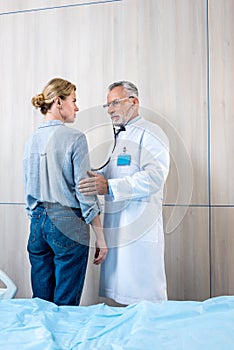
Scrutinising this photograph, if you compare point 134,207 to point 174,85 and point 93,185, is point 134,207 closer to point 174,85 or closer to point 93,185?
point 93,185

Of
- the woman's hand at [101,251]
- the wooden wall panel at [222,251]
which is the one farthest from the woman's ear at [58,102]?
the wooden wall panel at [222,251]

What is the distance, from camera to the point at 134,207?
7.57 feet

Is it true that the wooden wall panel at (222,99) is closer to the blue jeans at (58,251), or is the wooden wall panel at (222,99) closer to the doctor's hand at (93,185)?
the doctor's hand at (93,185)

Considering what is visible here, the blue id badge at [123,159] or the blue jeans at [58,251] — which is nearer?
the blue jeans at [58,251]

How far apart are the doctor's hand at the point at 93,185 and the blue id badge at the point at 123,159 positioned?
0.37 ft

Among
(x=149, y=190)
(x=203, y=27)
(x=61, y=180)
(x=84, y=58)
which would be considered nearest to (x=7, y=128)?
(x=84, y=58)

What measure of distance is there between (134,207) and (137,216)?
5cm

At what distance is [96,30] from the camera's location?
9.00ft

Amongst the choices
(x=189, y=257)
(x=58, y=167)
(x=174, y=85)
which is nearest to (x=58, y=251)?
(x=58, y=167)

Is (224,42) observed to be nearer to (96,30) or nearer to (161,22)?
(161,22)

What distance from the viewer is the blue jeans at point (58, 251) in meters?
2.15

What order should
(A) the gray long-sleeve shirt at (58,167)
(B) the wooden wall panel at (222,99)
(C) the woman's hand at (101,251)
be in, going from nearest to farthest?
(A) the gray long-sleeve shirt at (58,167) < (C) the woman's hand at (101,251) < (B) the wooden wall panel at (222,99)

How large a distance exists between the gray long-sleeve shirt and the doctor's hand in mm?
24

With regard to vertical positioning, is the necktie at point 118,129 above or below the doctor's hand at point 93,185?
above
